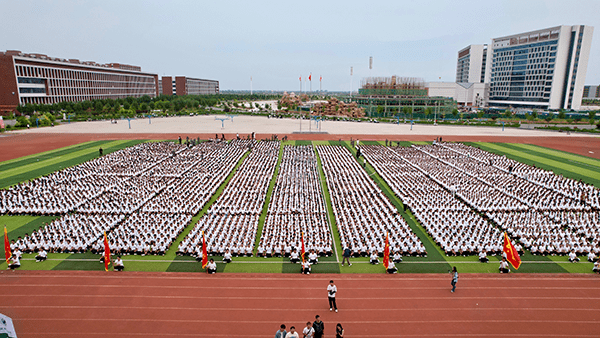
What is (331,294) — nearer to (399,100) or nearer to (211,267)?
(211,267)

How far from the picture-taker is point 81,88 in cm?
10206

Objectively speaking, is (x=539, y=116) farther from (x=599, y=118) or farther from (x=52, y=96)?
(x=52, y=96)

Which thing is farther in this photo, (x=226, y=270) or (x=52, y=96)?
(x=52, y=96)

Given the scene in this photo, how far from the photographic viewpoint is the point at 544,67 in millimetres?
104438

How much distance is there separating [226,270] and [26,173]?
28.5 metres

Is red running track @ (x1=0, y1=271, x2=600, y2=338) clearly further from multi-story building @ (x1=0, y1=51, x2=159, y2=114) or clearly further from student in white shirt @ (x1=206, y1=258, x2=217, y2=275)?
multi-story building @ (x1=0, y1=51, x2=159, y2=114)

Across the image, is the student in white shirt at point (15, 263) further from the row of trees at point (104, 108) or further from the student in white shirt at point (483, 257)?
the row of trees at point (104, 108)

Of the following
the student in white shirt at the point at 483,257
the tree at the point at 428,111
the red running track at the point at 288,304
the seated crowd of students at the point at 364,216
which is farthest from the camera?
the tree at the point at 428,111

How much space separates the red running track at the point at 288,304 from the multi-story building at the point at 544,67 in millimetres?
115011

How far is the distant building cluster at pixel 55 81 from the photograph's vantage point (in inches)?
2997

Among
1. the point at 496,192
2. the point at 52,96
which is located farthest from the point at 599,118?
the point at 52,96

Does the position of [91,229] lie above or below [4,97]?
below

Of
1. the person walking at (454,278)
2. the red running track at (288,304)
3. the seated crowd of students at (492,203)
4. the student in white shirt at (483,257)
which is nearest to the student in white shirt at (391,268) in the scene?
the red running track at (288,304)

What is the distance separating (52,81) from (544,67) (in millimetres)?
143156
